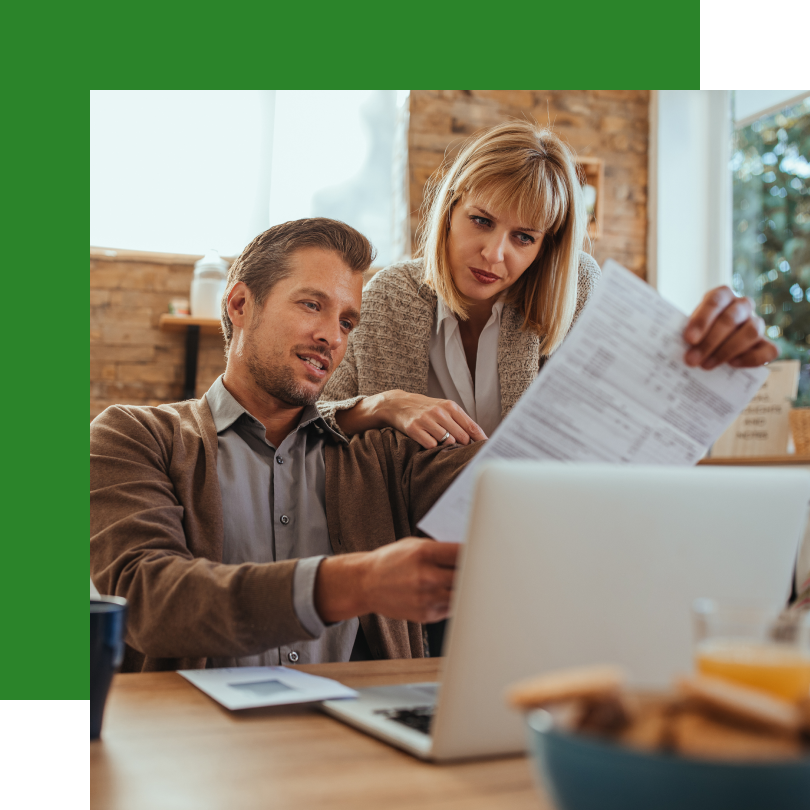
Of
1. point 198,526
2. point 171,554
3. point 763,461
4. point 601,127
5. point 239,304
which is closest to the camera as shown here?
point 171,554

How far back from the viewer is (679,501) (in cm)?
64

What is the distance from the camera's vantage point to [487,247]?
174cm

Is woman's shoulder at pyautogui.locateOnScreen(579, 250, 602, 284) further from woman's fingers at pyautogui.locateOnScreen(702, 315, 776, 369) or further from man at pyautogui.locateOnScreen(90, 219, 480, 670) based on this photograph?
woman's fingers at pyautogui.locateOnScreen(702, 315, 776, 369)

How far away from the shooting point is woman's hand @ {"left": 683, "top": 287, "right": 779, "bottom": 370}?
2.52ft

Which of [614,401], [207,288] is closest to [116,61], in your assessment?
[207,288]

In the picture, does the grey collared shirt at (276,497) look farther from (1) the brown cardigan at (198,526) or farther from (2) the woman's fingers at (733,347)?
(2) the woman's fingers at (733,347)

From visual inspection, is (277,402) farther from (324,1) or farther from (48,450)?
(324,1)

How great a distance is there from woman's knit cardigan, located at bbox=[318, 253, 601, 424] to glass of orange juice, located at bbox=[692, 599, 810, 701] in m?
1.28

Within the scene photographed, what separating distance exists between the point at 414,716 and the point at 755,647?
13.4 inches

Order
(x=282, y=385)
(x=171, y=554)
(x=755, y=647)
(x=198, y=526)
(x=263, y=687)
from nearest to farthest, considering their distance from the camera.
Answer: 1. (x=755, y=647)
2. (x=263, y=687)
3. (x=171, y=554)
4. (x=198, y=526)
5. (x=282, y=385)

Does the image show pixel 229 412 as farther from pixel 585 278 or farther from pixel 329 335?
pixel 585 278

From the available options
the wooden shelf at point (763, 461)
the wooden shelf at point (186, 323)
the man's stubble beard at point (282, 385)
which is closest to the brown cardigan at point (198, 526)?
the man's stubble beard at point (282, 385)

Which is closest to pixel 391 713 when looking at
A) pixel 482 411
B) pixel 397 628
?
pixel 397 628

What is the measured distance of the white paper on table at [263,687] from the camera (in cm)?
82
